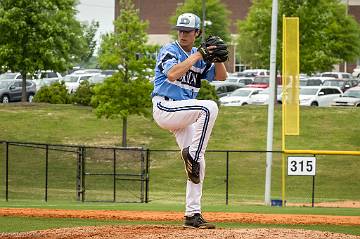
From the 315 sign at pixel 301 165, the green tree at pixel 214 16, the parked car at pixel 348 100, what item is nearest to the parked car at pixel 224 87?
the green tree at pixel 214 16

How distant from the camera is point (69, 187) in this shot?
3231 cm

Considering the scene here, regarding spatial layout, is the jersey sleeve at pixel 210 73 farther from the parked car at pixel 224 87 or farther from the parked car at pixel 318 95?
the parked car at pixel 224 87

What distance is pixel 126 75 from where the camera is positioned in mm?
37250

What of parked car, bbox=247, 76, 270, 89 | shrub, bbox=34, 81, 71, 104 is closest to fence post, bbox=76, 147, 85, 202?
shrub, bbox=34, 81, 71, 104

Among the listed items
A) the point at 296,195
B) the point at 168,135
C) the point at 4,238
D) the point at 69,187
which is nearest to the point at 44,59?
the point at 168,135

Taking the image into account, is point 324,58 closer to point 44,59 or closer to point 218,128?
point 218,128

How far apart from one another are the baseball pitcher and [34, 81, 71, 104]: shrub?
3795cm

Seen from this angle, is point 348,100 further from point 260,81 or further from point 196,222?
point 196,222

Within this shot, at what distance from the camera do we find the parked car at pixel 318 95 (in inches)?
2039

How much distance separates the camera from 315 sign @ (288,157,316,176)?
24.8 m

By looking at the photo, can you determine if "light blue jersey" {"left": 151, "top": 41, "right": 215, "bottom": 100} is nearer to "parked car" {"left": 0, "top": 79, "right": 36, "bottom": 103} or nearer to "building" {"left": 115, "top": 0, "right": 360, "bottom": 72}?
"parked car" {"left": 0, "top": 79, "right": 36, "bottom": 103}

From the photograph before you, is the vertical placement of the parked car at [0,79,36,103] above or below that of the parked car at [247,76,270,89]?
below

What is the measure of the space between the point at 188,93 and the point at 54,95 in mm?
38038

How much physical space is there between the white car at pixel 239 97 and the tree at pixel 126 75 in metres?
14.4
